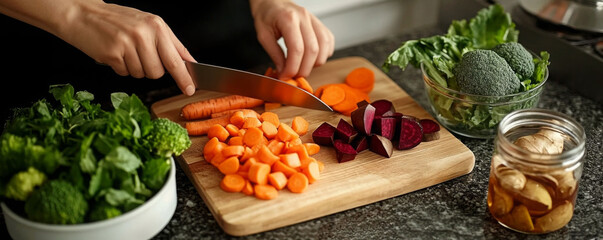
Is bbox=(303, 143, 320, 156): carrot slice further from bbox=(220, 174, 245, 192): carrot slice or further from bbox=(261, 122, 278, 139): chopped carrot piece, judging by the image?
bbox=(220, 174, 245, 192): carrot slice

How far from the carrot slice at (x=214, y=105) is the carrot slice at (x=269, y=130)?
0.63ft

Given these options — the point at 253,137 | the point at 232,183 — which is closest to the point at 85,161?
the point at 232,183

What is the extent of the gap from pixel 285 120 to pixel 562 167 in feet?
2.61

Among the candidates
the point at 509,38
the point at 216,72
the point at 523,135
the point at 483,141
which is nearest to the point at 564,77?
the point at 509,38

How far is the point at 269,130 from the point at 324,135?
151mm

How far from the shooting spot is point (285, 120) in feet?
6.03

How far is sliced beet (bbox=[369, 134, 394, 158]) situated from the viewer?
64.1 inches

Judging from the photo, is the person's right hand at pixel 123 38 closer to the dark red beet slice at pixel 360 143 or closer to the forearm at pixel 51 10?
the forearm at pixel 51 10

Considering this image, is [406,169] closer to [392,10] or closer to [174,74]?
[174,74]

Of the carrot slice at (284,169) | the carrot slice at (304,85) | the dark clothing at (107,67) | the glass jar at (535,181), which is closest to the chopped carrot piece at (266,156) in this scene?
the carrot slice at (284,169)

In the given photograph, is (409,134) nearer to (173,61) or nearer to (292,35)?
(292,35)

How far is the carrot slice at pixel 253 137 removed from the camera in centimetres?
162

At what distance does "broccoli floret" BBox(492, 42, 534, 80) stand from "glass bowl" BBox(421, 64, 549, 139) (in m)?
0.05

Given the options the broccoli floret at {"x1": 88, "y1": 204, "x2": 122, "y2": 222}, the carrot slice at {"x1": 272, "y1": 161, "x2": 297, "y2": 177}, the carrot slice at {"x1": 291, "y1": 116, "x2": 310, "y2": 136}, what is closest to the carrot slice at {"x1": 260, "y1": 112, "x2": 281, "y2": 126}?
the carrot slice at {"x1": 291, "y1": 116, "x2": 310, "y2": 136}
